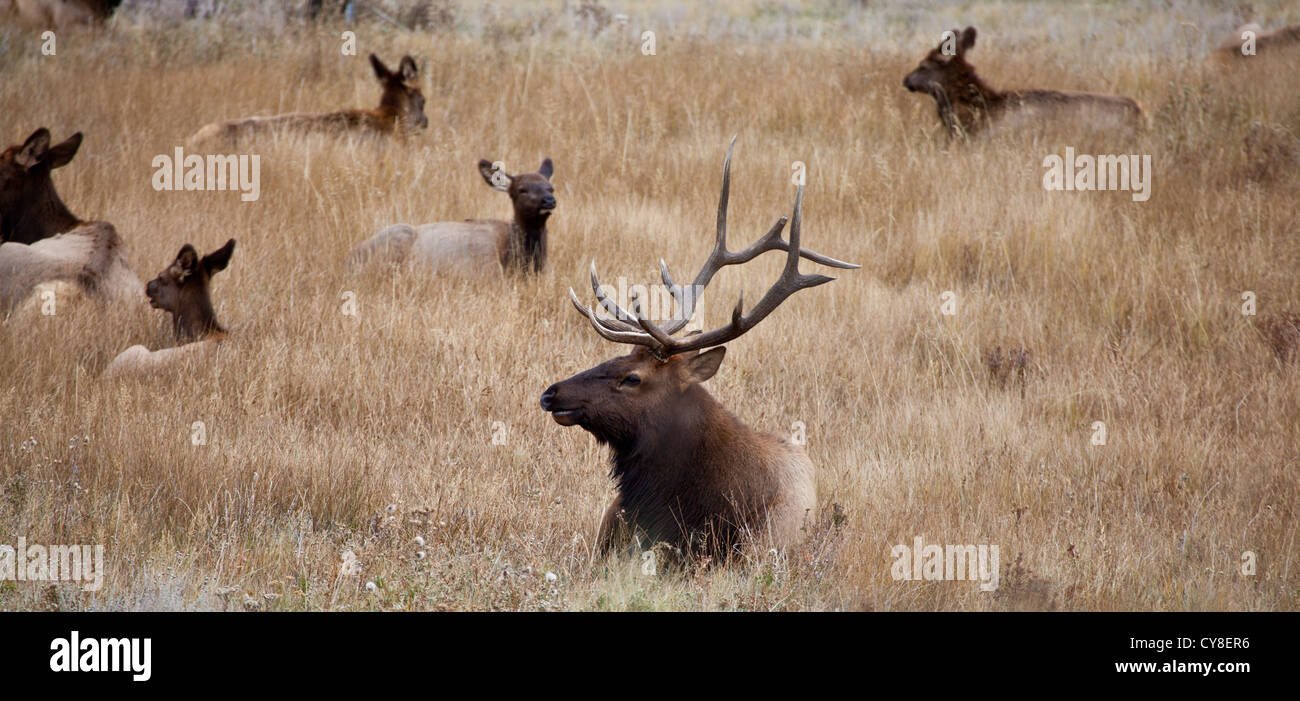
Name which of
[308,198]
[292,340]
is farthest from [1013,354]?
[308,198]

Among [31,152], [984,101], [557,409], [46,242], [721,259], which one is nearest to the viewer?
[557,409]

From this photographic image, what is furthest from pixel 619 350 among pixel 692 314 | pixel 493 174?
pixel 493 174

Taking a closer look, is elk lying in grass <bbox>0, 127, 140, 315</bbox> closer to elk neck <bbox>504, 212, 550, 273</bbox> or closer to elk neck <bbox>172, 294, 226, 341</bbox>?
elk neck <bbox>172, 294, 226, 341</bbox>

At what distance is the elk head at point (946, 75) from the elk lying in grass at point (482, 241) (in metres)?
4.47

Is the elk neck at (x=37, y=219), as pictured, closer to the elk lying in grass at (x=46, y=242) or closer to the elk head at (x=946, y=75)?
the elk lying in grass at (x=46, y=242)

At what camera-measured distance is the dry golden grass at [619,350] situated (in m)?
4.88

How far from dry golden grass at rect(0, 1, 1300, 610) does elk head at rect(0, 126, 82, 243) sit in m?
0.70

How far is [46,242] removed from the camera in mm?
8312

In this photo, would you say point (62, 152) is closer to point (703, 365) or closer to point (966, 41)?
point (703, 365)

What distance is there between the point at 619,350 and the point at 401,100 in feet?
18.3

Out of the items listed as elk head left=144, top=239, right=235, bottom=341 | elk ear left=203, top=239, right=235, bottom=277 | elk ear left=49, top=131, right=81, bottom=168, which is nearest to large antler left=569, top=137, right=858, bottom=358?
elk ear left=203, top=239, right=235, bottom=277

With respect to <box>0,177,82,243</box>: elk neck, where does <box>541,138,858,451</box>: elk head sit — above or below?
below

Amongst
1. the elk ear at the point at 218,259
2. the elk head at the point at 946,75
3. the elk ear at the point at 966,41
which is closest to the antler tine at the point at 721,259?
the elk ear at the point at 218,259

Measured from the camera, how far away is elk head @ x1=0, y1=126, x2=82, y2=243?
868 cm
